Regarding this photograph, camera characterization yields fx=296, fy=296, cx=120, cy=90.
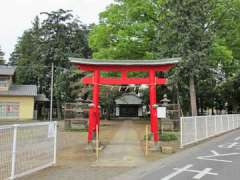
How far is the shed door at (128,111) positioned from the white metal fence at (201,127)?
1110 inches

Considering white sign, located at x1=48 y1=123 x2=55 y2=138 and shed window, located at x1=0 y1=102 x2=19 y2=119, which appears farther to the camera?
shed window, located at x1=0 y1=102 x2=19 y2=119

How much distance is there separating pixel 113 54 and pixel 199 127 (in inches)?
502

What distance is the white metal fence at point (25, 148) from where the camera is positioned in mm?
6973

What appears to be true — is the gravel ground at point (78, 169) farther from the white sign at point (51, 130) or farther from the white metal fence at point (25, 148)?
the white sign at point (51, 130)

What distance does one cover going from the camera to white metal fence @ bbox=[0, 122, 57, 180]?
697cm

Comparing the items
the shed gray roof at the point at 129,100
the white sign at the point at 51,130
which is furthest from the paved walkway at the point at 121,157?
the shed gray roof at the point at 129,100

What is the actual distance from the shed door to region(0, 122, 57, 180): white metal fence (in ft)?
143

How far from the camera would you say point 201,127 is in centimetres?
1742

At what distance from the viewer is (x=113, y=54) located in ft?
89.7

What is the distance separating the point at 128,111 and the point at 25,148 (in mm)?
45671

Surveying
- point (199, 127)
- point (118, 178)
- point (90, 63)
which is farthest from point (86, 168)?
point (199, 127)

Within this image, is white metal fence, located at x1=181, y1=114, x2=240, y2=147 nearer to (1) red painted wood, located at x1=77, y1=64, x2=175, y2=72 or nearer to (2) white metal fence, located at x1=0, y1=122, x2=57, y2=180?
(1) red painted wood, located at x1=77, y1=64, x2=175, y2=72

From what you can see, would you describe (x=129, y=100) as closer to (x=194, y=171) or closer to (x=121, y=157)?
(x=121, y=157)

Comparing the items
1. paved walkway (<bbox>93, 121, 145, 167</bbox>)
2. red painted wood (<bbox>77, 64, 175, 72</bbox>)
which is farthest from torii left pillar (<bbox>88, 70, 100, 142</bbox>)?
paved walkway (<bbox>93, 121, 145, 167</bbox>)
